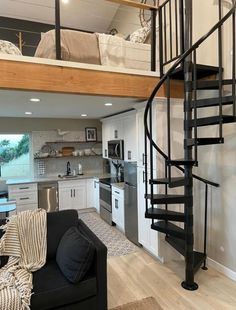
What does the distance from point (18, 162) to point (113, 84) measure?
12.4ft

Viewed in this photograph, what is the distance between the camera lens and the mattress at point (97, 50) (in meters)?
2.94

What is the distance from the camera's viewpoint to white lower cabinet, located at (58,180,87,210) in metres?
5.40

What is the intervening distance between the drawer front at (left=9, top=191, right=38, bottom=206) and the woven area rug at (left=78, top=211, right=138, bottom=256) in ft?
3.65

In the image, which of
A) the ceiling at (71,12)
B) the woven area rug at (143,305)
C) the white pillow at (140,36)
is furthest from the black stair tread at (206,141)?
the ceiling at (71,12)

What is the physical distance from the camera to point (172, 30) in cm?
356

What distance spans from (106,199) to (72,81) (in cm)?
283

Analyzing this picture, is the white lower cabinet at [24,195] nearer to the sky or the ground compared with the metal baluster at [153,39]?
nearer to the ground

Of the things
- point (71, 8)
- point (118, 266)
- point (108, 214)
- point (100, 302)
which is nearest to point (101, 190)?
point (108, 214)

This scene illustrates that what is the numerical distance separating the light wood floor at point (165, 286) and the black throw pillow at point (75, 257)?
2.16 ft

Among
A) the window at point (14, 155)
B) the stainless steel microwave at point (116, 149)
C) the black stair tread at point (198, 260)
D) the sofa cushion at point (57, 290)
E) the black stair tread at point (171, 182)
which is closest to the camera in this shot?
the sofa cushion at point (57, 290)

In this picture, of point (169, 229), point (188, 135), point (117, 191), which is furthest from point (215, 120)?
point (117, 191)

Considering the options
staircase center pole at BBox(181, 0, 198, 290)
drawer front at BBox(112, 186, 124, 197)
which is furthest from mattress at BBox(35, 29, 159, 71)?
drawer front at BBox(112, 186, 124, 197)

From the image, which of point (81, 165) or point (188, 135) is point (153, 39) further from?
point (81, 165)

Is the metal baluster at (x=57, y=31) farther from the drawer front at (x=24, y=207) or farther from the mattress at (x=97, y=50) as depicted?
the drawer front at (x=24, y=207)
